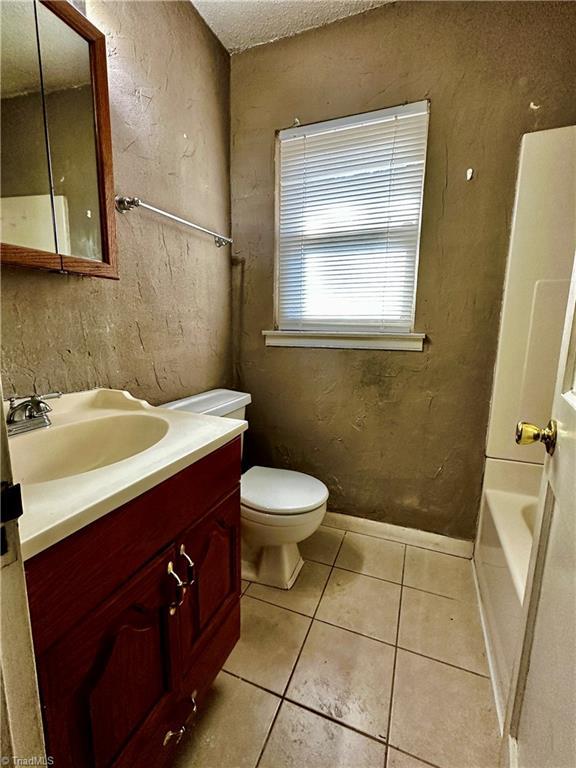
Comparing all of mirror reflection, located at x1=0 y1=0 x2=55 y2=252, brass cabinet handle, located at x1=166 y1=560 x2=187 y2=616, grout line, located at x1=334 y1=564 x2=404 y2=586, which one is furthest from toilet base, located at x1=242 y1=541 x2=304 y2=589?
mirror reflection, located at x1=0 y1=0 x2=55 y2=252

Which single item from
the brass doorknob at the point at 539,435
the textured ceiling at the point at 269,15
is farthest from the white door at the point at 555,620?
the textured ceiling at the point at 269,15

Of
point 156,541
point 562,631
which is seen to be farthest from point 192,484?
point 562,631

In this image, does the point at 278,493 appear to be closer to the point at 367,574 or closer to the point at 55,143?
the point at 367,574

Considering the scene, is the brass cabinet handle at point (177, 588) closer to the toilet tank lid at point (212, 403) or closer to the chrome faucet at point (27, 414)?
the chrome faucet at point (27, 414)

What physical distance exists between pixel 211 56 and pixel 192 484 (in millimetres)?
1916

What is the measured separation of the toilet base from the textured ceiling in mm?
2264

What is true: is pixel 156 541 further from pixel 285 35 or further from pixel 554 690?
pixel 285 35

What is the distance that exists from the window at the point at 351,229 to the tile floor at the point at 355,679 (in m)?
1.09

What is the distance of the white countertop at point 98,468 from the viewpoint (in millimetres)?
475

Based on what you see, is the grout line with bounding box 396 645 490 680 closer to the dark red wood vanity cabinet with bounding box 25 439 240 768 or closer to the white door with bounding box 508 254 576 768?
the white door with bounding box 508 254 576 768

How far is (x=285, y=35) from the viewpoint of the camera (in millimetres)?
1563

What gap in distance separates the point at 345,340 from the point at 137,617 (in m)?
1.36

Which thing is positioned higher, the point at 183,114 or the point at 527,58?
the point at 527,58

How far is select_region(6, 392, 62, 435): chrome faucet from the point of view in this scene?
808mm
